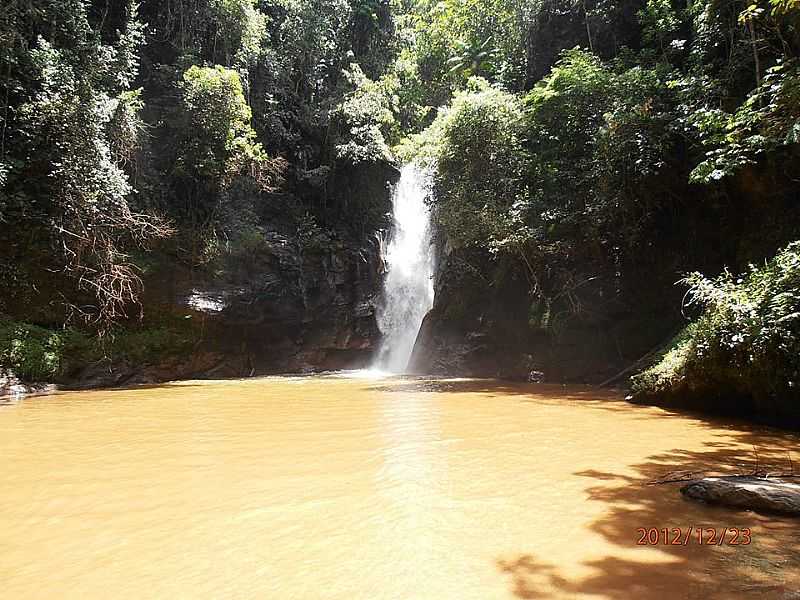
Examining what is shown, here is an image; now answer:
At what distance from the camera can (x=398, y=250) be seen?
22.3 meters

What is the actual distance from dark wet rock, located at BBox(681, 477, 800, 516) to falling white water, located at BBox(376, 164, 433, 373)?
706 inches

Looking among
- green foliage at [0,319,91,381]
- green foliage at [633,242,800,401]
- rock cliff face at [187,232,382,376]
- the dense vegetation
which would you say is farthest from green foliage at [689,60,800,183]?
green foliage at [0,319,91,381]

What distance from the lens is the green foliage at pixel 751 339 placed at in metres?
6.21

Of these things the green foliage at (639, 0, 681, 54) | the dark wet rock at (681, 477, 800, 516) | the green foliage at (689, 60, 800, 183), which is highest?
the green foliage at (639, 0, 681, 54)

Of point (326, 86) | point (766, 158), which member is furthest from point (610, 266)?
point (326, 86)

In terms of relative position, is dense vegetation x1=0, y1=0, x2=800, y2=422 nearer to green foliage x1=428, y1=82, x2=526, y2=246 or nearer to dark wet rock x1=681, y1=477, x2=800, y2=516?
green foliage x1=428, y1=82, x2=526, y2=246

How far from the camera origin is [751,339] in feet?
21.6

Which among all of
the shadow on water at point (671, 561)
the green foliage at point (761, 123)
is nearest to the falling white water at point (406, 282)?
the green foliage at point (761, 123)

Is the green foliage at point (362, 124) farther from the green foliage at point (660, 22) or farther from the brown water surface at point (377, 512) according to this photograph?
the brown water surface at point (377, 512)

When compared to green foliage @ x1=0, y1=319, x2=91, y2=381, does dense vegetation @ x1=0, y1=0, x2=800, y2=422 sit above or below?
above

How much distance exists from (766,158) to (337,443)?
33.6 feet

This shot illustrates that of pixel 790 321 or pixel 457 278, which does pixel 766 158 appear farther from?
pixel 457 278

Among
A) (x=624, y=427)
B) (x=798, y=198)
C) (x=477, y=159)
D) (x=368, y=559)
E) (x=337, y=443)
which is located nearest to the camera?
(x=368, y=559)

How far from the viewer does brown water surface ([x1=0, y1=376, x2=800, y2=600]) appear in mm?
2180
